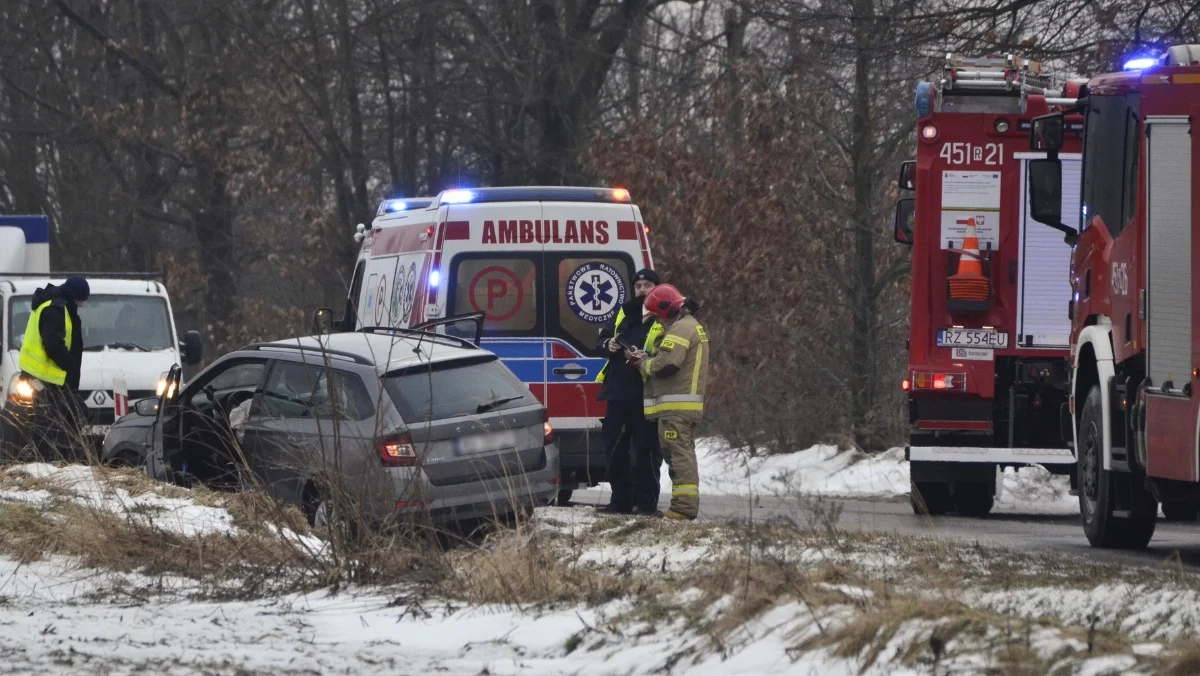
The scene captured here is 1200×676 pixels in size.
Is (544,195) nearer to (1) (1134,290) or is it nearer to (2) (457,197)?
(2) (457,197)

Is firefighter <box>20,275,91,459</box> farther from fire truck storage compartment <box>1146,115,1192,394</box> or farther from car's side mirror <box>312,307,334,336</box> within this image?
fire truck storage compartment <box>1146,115,1192,394</box>

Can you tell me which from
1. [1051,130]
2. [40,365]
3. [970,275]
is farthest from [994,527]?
[40,365]

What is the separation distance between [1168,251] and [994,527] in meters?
3.71

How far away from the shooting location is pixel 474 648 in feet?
20.2

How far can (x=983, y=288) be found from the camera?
1276 centimetres

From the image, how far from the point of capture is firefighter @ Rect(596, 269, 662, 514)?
11.9 m

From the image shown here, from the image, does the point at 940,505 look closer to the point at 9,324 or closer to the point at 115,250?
the point at 9,324

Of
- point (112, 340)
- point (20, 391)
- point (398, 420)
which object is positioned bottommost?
point (20, 391)

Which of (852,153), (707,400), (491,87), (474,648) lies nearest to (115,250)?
(491,87)

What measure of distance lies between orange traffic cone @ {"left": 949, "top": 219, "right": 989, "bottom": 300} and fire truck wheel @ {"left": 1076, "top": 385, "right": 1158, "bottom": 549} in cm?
236

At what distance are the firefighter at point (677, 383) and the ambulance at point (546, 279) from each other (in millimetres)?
1303

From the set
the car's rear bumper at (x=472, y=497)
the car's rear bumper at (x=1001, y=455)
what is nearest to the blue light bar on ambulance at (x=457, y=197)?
the car's rear bumper at (x=472, y=497)

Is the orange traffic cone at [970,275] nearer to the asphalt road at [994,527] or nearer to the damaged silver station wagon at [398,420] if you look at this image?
the asphalt road at [994,527]

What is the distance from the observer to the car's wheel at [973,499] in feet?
43.6
